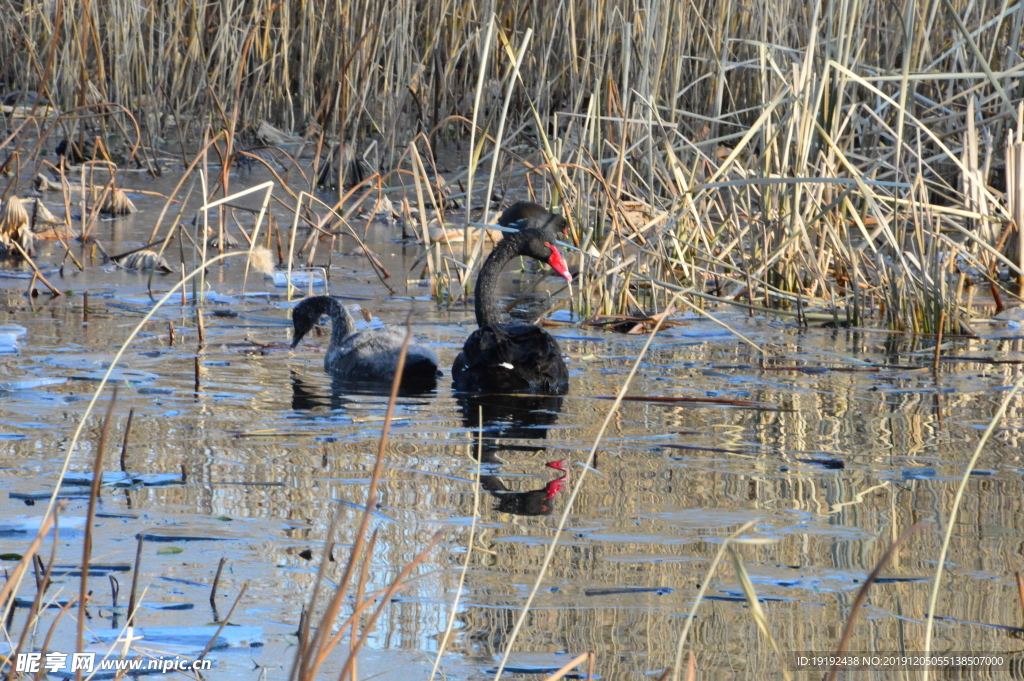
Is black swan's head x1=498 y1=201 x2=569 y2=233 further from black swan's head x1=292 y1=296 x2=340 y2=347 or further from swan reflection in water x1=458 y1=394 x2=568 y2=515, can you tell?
swan reflection in water x1=458 y1=394 x2=568 y2=515

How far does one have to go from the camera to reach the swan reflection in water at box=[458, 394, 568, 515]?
3580 mm

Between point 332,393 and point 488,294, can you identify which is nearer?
point 332,393

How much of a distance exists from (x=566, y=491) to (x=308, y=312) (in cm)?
276

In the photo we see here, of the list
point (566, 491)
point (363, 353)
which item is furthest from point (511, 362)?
point (566, 491)

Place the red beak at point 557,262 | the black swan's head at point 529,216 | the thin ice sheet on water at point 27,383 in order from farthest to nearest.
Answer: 1. the black swan's head at point 529,216
2. the red beak at point 557,262
3. the thin ice sheet on water at point 27,383

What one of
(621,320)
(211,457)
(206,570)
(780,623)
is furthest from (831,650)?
(621,320)

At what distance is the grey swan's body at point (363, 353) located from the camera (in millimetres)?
5496

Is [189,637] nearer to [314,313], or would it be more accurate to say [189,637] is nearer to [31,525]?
[31,525]

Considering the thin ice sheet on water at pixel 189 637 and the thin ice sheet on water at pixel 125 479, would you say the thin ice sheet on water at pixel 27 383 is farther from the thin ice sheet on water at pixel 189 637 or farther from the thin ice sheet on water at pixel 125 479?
the thin ice sheet on water at pixel 189 637

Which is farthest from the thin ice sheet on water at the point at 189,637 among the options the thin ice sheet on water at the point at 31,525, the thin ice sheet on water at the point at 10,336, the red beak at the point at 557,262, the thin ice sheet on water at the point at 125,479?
the red beak at the point at 557,262

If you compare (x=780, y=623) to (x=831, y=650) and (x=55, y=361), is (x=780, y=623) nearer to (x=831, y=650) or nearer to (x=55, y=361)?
(x=831, y=650)

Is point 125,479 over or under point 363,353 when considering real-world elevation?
under

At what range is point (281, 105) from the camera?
38.0ft

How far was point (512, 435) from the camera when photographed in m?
4.51
